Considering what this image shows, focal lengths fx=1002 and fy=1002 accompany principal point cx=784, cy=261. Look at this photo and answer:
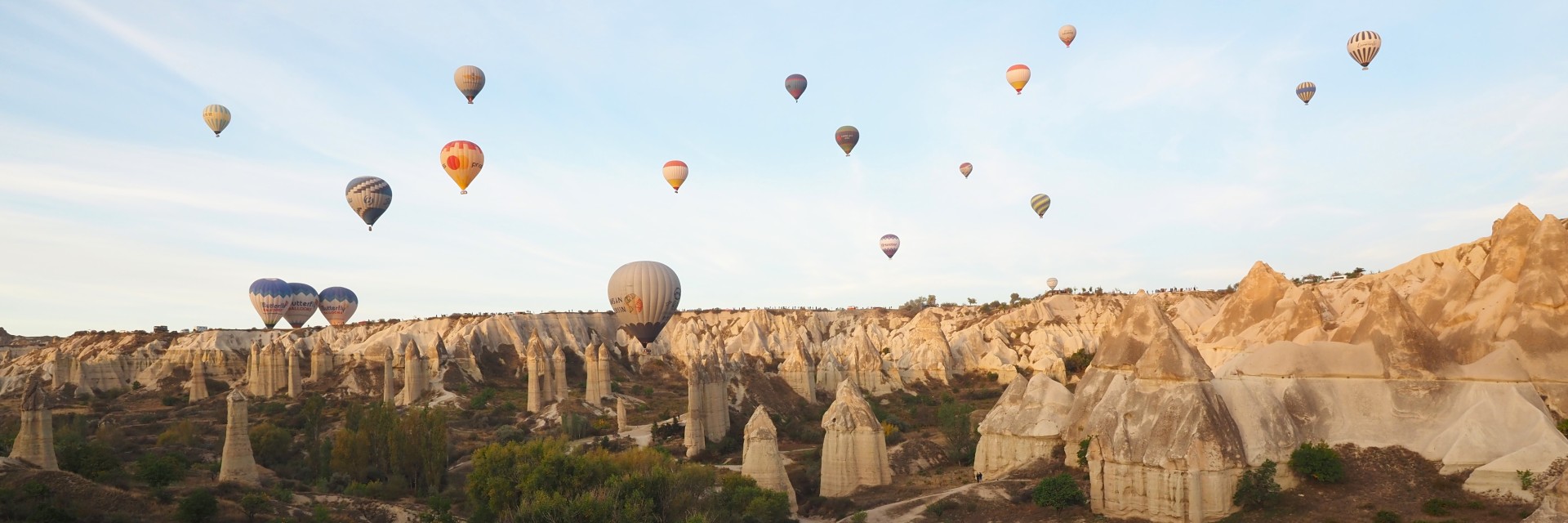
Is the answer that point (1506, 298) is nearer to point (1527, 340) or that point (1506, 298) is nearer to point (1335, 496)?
point (1527, 340)

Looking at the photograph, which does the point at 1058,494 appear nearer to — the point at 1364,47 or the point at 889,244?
the point at 1364,47

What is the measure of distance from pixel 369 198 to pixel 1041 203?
178 feet

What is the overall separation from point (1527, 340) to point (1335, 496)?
10237mm

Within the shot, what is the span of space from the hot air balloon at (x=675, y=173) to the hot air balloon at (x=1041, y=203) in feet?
107

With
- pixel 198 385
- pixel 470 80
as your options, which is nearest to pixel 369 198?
pixel 470 80

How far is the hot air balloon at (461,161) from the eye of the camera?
196 feet

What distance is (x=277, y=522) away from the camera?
30688mm

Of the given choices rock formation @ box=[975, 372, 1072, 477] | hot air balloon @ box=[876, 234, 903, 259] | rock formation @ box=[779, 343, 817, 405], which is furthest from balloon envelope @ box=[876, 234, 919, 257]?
rock formation @ box=[975, 372, 1072, 477]

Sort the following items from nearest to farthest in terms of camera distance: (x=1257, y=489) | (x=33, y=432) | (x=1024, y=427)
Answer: (x=1257, y=489) < (x=33, y=432) < (x=1024, y=427)

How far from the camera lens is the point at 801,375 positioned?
7819cm

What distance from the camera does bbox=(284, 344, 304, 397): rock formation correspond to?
78544mm

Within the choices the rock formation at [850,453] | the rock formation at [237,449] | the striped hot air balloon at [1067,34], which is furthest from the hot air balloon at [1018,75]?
the rock formation at [237,449]

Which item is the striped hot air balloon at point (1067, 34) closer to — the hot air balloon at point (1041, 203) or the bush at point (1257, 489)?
the hot air balloon at point (1041, 203)

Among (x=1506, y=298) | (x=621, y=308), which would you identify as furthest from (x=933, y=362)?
(x=1506, y=298)
